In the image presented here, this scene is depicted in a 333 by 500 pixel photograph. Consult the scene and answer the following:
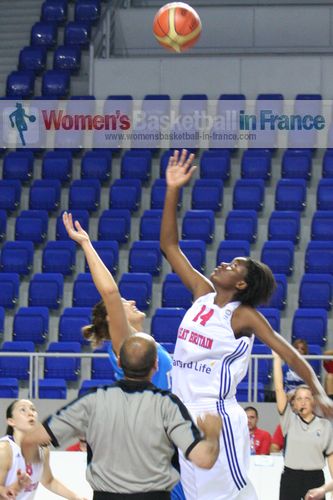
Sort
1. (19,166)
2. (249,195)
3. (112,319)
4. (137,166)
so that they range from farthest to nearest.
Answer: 1. (19,166)
2. (137,166)
3. (249,195)
4. (112,319)

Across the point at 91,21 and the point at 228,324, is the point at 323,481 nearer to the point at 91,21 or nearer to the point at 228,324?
the point at 228,324

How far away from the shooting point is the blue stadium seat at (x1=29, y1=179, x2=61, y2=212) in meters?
15.9

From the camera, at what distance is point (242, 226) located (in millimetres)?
14828

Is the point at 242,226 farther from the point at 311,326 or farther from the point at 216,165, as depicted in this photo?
the point at 311,326

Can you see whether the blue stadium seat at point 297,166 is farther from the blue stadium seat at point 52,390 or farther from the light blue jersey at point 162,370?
the light blue jersey at point 162,370

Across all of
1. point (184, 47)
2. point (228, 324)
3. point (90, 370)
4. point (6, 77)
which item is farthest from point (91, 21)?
point (228, 324)

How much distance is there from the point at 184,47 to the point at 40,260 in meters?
4.01

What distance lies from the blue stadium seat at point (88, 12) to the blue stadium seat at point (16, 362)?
7.39 m

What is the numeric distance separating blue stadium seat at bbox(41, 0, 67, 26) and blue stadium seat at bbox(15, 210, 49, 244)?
4684 mm

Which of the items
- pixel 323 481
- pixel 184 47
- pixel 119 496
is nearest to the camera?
pixel 119 496

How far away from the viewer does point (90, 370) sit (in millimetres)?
13000

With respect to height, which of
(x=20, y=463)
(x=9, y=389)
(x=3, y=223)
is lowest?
(x=9, y=389)

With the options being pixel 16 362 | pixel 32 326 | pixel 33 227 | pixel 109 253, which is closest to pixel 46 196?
pixel 33 227

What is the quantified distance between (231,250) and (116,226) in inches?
71.7
